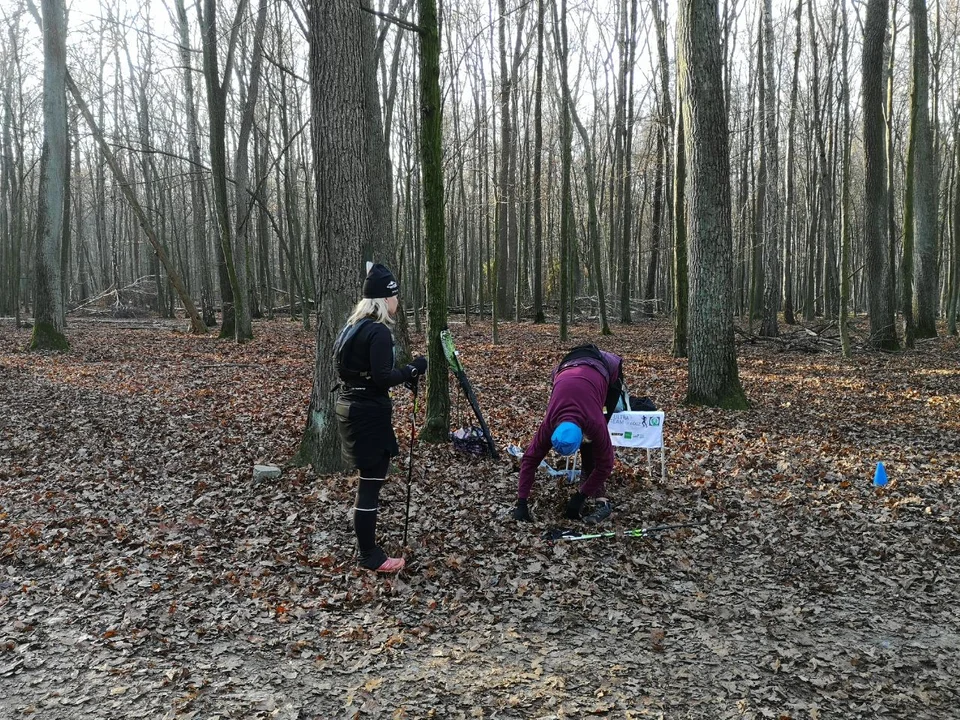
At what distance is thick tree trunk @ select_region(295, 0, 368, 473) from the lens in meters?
6.38

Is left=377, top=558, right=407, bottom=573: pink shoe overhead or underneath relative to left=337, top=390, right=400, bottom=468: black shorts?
underneath

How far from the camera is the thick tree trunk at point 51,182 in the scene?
1563 cm

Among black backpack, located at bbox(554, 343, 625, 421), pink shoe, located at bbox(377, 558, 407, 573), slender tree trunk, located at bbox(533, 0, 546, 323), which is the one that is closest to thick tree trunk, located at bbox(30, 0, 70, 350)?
slender tree trunk, located at bbox(533, 0, 546, 323)

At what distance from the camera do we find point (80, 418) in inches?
373

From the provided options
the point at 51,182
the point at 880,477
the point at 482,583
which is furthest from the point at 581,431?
the point at 51,182

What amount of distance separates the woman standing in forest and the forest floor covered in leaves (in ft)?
1.58

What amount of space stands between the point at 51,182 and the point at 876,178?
19487 mm

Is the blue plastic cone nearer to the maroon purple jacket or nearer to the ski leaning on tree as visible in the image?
the ski leaning on tree

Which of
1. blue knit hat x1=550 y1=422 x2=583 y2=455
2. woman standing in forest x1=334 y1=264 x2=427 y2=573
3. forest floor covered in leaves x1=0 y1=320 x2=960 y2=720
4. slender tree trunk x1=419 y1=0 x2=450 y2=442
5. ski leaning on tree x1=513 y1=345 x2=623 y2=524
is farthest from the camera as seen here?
slender tree trunk x1=419 y1=0 x2=450 y2=442

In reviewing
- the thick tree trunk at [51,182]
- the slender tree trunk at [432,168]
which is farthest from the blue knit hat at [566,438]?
the thick tree trunk at [51,182]

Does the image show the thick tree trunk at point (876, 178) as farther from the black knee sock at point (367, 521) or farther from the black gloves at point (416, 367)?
the black knee sock at point (367, 521)

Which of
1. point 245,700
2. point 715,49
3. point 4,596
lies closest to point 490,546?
point 245,700

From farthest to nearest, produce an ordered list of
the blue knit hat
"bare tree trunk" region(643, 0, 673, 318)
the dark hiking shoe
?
"bare tree trunk" region(643, 0, 673, 318), the dark hiking shoe, the blue knit hat

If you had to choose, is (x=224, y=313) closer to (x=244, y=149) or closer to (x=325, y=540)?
(x=244, y=149)
